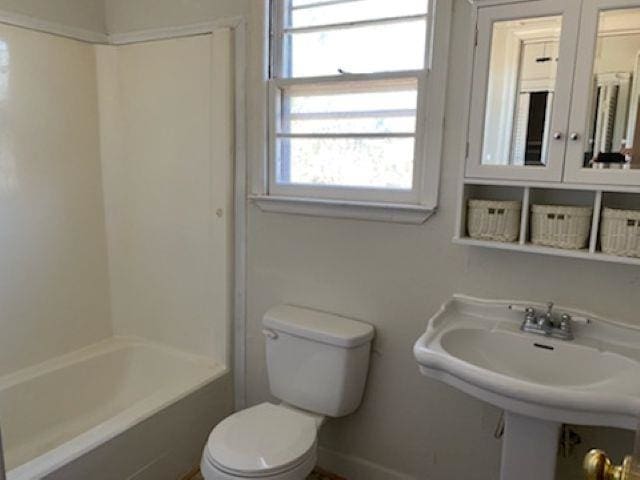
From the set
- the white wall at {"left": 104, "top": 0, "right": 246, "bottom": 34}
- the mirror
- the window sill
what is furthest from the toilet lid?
the white wall at {"left": 104, "top": 0, "right": 246, "bottom": 34}

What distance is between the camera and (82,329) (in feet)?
7.90

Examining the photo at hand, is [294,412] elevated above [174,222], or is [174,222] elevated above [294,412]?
[174,222]

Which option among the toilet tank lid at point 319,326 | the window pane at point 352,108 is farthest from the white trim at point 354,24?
the toilet tank lid at point 319,326

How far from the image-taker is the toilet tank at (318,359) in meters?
1.83

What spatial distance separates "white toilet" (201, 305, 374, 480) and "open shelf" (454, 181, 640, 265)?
0.62m

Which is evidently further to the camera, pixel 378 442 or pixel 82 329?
pixel 82 329

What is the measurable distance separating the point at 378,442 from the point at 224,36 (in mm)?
1850

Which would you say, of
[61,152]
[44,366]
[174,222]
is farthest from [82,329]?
[61,152]

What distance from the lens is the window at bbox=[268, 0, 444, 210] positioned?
5.78 ft

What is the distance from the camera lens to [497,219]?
1570 mm

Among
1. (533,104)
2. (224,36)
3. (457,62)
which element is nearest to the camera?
(533,104)

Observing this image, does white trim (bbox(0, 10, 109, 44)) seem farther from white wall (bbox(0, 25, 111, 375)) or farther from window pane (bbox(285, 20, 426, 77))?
window pane (bbox(285, 20, 426, 77))

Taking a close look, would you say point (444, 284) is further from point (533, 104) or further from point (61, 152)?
point (61, 152)

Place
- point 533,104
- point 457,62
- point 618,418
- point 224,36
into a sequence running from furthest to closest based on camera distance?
1. point 224,36
2. point 457,62
3. point 533,104
4. point 618,418
